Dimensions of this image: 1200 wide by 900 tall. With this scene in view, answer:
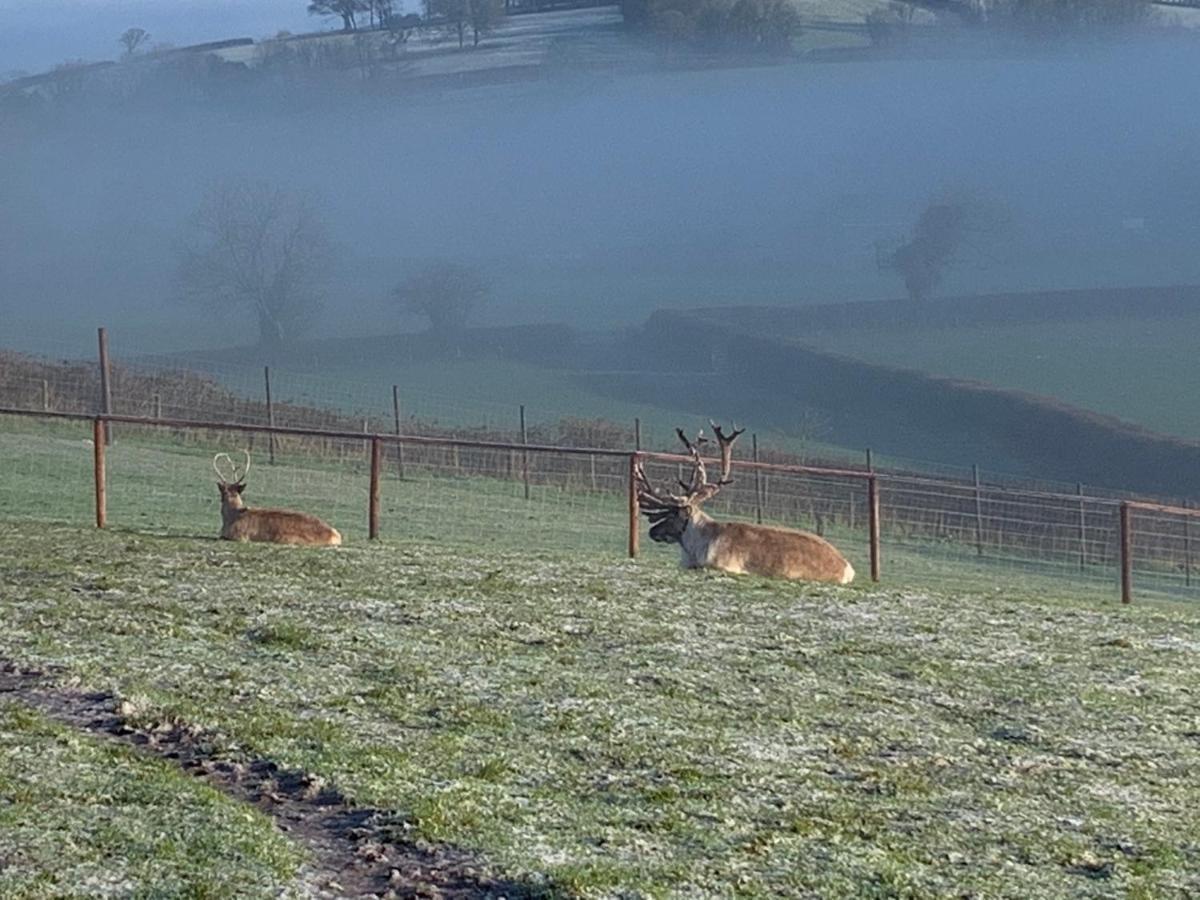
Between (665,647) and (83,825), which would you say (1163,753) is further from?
(83,825)

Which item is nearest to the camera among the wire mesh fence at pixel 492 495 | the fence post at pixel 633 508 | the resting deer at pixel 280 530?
the resting deer at pixel 280 530

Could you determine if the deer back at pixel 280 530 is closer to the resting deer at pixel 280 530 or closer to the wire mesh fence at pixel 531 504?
the resting deer at pixel 280 530

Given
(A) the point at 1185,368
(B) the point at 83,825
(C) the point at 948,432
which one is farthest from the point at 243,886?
(A) the point at 1185,368

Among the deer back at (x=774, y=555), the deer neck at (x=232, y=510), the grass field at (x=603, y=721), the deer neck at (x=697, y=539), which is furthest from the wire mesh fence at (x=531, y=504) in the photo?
the grass field at (x=603, y=721)

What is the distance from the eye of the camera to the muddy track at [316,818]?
7883 millimetres

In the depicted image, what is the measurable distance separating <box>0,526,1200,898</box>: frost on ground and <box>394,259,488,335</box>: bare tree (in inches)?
2248

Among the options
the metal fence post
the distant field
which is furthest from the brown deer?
the distant field

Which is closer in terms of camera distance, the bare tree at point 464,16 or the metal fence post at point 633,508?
the metal fence post at point 633,508

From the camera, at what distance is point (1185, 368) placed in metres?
64.7

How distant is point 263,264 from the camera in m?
76.3

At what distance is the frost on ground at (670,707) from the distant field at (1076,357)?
4091 centimetres

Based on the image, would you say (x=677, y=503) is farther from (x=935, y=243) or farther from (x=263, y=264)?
(x=935, y=243)

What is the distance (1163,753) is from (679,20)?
100485 mm

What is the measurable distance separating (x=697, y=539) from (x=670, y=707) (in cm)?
699
